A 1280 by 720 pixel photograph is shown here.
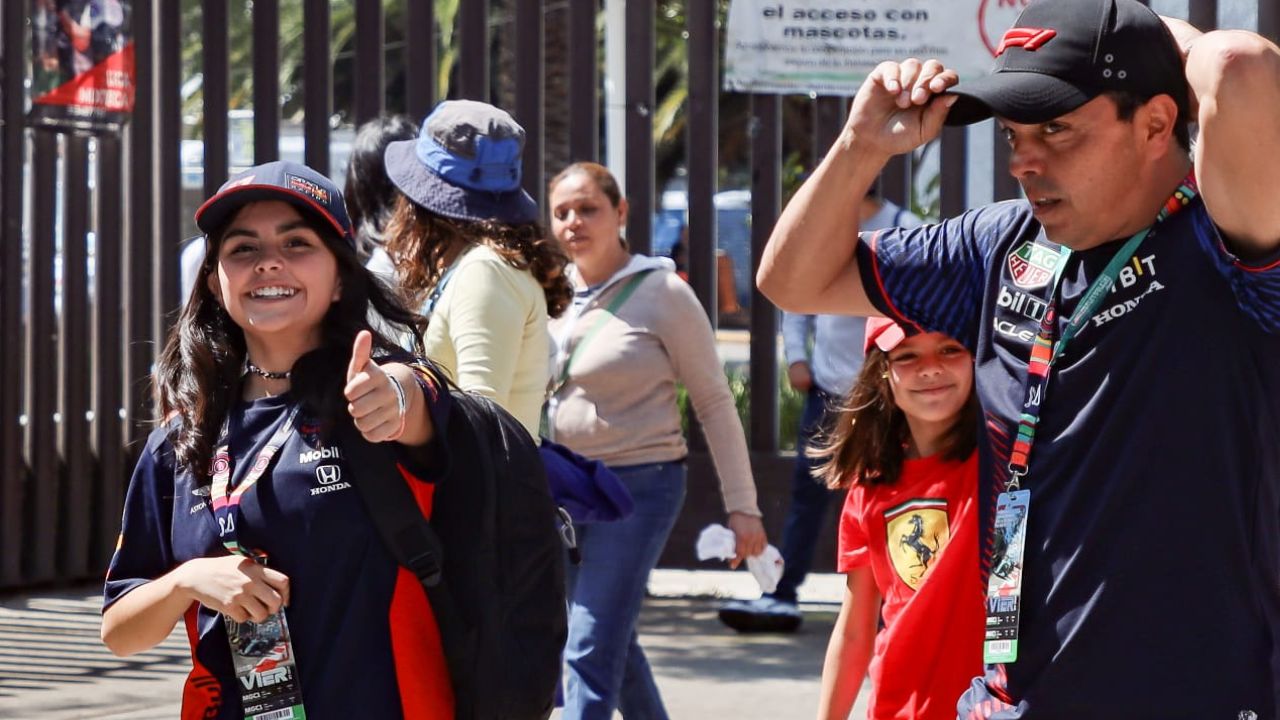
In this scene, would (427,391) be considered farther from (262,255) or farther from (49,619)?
(49,619)

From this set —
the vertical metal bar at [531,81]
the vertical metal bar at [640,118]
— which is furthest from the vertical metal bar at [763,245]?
the vertical metal bar at [531,81]

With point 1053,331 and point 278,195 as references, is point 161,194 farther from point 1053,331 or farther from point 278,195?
point 1053,331

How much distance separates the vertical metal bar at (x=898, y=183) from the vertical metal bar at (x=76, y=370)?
146 inches

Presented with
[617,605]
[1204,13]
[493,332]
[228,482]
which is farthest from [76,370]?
[228,482]

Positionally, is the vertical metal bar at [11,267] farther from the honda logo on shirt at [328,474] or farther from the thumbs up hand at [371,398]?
the thumbs up hand at [371,398]

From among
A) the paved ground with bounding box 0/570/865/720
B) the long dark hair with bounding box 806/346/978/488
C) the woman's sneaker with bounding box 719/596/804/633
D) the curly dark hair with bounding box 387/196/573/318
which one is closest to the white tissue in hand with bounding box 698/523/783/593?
the paved ground with bounding box 0/570/865/720

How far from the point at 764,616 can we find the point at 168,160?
11.8 feet

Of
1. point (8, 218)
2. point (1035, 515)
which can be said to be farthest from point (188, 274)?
point (1035, 515)

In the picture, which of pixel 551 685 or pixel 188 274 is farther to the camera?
pixel 188 274

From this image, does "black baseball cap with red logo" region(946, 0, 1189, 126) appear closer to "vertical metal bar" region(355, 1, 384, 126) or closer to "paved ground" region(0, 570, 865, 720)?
"paved ground" region(0, 570, 865, 720)

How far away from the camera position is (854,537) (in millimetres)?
3732

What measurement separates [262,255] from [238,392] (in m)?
0.23

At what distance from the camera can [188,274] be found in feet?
26.1

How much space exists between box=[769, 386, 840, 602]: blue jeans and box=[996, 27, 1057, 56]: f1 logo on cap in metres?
4.78
